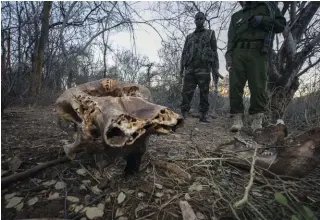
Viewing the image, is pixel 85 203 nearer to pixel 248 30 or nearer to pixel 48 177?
pixel 48 177

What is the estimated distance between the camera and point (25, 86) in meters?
5.57

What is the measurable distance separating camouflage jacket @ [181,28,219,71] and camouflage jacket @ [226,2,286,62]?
88 centimetres

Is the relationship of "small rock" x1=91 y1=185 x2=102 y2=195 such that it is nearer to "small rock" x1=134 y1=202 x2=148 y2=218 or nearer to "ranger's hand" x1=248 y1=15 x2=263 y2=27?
"small rock" x1=134 y1=202 x2=148 y2=218

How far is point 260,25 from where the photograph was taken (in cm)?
338

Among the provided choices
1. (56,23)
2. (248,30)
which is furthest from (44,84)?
(248,30)

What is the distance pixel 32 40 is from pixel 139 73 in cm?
906

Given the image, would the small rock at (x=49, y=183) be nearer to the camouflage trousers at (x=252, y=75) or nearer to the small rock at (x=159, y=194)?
the small rock at (x=159, y=194)

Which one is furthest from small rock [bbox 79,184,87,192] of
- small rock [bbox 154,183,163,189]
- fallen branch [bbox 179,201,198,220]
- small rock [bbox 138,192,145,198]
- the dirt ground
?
fallen branch [bbox 179,201,198,220]

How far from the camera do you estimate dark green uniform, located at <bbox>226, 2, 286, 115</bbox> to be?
341 cm

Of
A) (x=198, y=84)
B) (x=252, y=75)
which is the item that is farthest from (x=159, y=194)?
(x=198, y=84)

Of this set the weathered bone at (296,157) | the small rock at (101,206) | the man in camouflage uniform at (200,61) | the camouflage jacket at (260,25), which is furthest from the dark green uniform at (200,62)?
the small rock at (101,206)

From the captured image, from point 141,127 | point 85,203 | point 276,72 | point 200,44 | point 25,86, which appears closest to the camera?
point 141,127

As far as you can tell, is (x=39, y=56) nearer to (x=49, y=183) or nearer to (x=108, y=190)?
(x=49, y=183)

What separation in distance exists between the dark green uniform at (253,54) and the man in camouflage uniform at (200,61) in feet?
3.08
